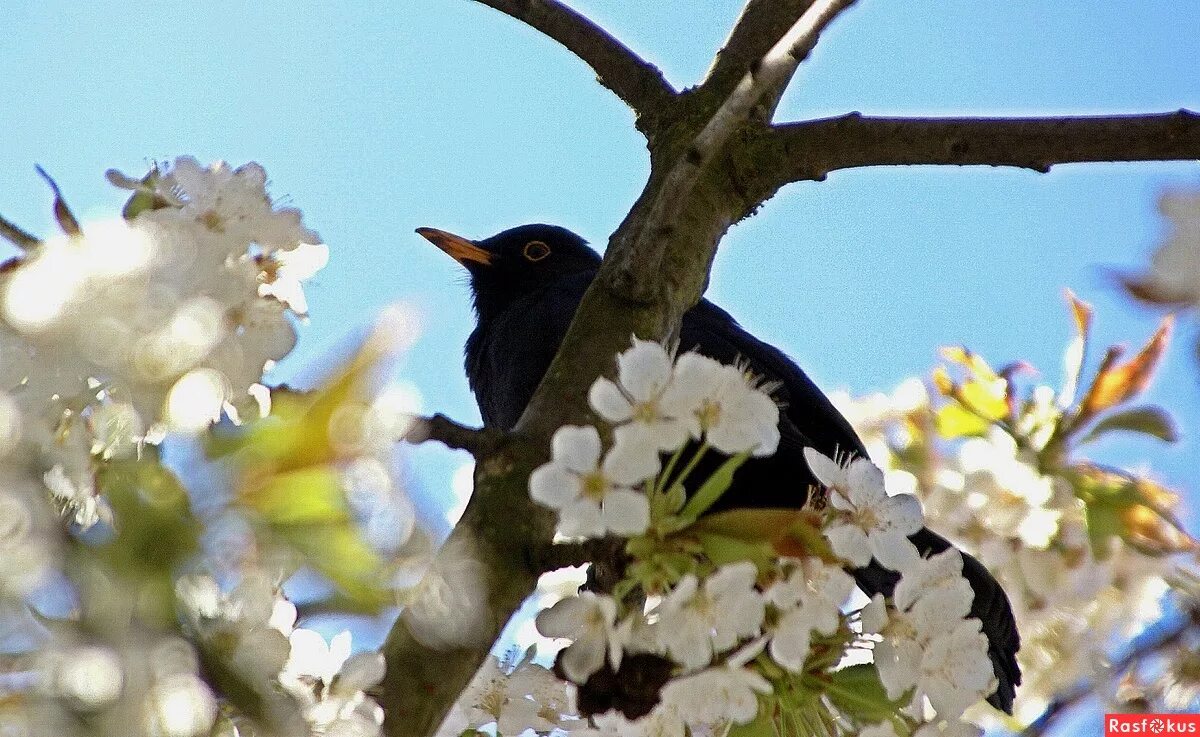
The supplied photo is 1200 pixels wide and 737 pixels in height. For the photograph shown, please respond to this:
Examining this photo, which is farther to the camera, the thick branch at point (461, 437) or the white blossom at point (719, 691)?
the thick branch at point (461, 437)

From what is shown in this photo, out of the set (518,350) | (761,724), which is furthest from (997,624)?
(518,350)

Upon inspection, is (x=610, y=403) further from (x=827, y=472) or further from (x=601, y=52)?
(x=601, y=52)

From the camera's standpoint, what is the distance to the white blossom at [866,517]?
4.41ft

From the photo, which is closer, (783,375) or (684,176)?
(684,176)

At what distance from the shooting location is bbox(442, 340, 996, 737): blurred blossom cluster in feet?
4.10

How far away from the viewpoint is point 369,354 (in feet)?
2.68

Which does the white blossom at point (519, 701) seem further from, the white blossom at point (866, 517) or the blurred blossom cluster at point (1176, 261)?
the blurred blossom cluster at point (1176, 261)

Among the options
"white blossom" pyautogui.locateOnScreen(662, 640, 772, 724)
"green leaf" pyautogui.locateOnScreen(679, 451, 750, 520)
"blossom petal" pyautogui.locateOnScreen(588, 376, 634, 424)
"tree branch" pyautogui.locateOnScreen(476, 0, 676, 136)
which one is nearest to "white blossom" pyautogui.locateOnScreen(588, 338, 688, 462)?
"blossom petal" pyautogui.locateOnScreen(588, 376, 634, 424)

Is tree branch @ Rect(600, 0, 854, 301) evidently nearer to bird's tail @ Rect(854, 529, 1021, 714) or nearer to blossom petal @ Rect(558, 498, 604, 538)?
blossom petal @ Rect(558, 498, 604, 538)

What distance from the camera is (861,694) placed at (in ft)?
5.04

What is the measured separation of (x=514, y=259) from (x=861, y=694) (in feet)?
11.3

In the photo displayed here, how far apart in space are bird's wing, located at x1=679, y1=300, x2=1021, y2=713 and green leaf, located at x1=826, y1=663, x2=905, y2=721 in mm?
799

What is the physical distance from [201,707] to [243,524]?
11cm

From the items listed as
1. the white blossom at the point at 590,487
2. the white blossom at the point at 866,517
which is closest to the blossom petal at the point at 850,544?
the white blossom at the point at 866,517
